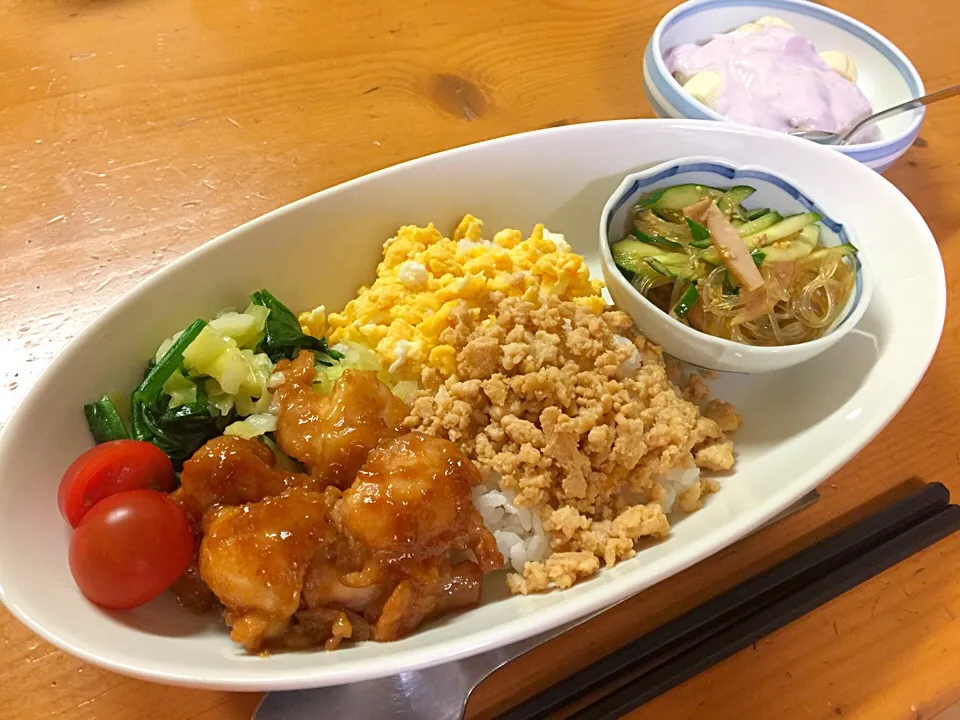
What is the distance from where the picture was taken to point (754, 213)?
1.67m

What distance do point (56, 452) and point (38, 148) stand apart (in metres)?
1.24

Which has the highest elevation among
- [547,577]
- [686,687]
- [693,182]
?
[693,182]

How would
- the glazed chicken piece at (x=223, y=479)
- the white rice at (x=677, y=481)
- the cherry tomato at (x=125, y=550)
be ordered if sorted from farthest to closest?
the white rice at (x=677, y=481) < the glazed chicken piece at (x=223, y=479) < the cherry tomato at (x=125, y=550)

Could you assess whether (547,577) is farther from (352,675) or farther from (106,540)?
(106,540)

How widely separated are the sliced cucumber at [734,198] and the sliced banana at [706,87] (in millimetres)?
546

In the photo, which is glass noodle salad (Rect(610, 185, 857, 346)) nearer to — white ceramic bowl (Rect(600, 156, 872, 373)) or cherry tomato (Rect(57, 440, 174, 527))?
white ceramic bowl (Rect(600, 156, 872, 373))

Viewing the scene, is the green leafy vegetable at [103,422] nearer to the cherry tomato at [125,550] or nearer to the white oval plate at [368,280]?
the white oval plate at [368,280]

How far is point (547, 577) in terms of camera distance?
1.23 metres

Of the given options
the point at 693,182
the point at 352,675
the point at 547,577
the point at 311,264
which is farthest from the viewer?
the point at 693,182

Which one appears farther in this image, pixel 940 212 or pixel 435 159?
pixel 940 212

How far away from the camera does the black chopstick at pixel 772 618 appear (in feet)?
4.09

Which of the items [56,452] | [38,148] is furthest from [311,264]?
[38,148]

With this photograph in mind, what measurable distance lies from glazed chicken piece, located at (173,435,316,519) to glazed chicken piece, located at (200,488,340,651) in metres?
0.03

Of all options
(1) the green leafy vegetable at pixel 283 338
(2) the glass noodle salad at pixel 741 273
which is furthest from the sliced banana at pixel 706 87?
(1) the green leafy vegetable at pixel 283 338
